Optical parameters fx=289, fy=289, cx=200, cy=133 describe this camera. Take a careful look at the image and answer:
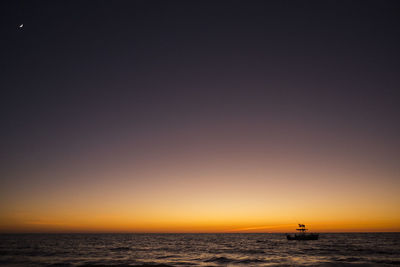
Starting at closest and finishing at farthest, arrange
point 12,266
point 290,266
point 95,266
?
point 95,266
point 12,266
point 290,266

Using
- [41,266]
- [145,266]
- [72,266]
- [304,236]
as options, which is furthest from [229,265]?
[304,236]

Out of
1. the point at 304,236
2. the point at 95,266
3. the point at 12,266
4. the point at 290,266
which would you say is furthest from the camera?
the point at 304,236

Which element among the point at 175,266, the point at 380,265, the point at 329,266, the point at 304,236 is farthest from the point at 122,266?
the point at 304,236

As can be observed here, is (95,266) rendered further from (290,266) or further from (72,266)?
(290,266)

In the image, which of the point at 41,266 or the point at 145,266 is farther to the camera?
the point at 41,266

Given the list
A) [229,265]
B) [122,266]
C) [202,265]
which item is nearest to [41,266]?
[122,266]

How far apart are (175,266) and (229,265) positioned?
8.30 m

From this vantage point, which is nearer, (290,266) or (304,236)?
(290,266)

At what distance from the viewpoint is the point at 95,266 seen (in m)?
34.9

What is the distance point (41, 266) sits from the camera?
38.1 meters

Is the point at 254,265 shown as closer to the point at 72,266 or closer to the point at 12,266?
the point at 72,266

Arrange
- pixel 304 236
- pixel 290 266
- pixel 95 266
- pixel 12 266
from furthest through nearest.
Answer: pixel 304 236 → pixel 290 266 → pixel 12 266 → pixel 95 266

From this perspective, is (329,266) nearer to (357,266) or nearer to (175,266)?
(357,266)

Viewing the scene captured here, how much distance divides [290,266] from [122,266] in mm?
22440
